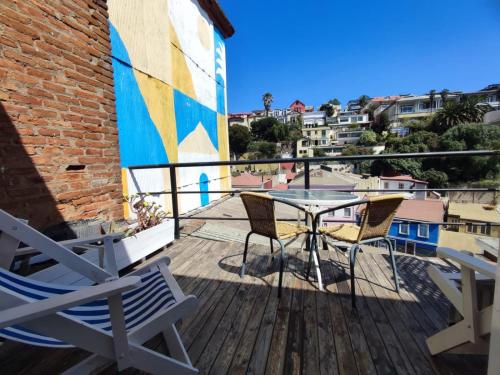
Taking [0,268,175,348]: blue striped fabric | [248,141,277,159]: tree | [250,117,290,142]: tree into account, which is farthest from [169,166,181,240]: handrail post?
[250,117,290,142]: tree

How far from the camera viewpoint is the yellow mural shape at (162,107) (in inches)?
159

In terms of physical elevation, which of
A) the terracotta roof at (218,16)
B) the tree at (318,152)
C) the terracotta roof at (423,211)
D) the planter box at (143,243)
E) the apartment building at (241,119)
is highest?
the apartment building at (241,119)

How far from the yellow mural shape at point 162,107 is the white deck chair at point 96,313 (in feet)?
10.9

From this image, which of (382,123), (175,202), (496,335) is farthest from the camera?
(382,123)

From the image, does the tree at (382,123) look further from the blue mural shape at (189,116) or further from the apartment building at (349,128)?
the blue mural shape at (189,116)

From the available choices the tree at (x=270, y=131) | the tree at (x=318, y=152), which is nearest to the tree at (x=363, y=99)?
the tree at (x=318, y=152)

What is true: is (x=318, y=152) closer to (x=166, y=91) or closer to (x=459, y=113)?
(x=459, y=113)

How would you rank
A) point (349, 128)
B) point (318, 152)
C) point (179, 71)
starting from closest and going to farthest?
point (179, 71) → point (318, 152) → point (349, 128)

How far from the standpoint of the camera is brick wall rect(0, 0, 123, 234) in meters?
1.90

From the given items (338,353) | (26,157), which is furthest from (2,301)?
(26,157)

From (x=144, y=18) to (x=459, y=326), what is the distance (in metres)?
5.16

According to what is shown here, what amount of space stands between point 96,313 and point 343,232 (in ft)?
5.42

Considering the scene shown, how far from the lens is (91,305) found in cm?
118

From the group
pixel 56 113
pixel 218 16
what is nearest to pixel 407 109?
pixel 218 16
